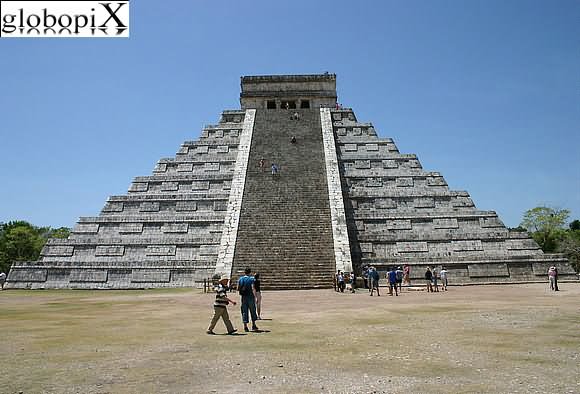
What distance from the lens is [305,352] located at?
22.1 ft

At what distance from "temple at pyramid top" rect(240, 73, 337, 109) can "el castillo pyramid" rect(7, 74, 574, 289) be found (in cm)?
805

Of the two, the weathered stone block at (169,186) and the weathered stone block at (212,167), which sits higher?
the weathered stone block at (212,167)

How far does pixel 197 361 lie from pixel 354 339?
110 inches

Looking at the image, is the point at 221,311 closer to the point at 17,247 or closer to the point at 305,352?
the point at 305,352

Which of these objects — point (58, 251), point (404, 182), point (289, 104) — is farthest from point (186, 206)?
point (289, 104)

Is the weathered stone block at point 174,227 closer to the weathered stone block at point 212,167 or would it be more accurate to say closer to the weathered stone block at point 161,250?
the weathered stone block at point 161,250

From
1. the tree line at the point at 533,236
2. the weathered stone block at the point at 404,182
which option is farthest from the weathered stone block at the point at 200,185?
the tree line at the point at 533,236

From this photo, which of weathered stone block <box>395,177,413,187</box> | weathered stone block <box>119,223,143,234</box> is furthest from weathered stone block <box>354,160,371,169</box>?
weathered stone block <box>119,223,143,234</box>

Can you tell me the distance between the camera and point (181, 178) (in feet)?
86.7

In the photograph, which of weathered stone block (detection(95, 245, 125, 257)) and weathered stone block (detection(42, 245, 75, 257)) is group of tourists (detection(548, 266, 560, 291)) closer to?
weathered stone block (detection(95, 245, 125, 257))

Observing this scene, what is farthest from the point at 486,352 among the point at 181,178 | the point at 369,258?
the point at 181,178

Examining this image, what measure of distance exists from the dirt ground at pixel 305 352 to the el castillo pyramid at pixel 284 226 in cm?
886

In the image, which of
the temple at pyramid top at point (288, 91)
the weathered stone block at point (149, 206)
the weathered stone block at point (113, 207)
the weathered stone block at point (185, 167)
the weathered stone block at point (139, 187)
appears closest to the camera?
the weathered stone block at point (149, 206)

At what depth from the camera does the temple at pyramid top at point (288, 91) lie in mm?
36719
